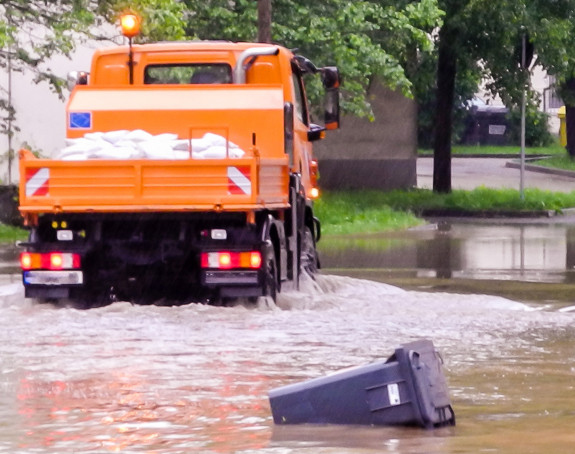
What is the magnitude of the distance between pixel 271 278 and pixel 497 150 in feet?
163

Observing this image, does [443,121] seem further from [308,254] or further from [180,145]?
[180,145]

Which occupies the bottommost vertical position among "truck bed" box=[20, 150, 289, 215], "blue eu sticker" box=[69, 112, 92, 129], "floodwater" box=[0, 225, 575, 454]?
"floodwater" box=[0, 225, 575, 454]

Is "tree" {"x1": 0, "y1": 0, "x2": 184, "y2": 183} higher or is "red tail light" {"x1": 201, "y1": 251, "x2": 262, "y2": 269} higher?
"tree" {"x1": 0, "y1": 0, "x2": 184, "y2": 183}

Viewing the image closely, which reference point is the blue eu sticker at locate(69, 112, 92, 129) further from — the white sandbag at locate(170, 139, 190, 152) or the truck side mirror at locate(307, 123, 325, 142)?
the truck side mirror at locate(307, 123, 325, 142)

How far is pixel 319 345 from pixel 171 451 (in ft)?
13.5

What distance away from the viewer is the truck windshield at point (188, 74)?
14930 millimetres

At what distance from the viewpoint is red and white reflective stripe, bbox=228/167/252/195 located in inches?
493

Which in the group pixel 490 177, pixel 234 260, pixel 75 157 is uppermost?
pixel 75 157

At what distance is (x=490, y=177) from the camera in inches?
1916

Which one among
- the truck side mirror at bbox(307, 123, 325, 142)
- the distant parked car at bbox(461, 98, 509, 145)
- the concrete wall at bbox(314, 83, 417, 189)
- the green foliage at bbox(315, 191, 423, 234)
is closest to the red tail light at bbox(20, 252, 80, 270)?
the truck side mirror at bbox(307, 123, 325, 142)

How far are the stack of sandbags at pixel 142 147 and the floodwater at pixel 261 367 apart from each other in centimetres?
134

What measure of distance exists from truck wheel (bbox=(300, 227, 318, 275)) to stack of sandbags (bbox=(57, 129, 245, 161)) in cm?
231

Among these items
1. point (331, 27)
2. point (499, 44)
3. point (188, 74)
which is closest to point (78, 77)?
point (188, 74)

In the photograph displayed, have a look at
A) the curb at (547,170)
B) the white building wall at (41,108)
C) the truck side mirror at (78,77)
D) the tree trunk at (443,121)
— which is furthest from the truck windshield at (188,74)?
the curb at (547,170)
